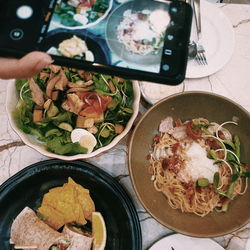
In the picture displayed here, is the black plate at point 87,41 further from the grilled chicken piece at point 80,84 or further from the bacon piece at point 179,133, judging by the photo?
the bacon piece at point 179,133

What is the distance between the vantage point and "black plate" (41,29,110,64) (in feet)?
2.94

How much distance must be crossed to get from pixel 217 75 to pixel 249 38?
9.7 inches

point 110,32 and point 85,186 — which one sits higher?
point 110,32

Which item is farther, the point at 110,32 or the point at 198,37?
the point at 198,37

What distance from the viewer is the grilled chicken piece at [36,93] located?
1161mm

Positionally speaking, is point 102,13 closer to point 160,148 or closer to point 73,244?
point 160,148

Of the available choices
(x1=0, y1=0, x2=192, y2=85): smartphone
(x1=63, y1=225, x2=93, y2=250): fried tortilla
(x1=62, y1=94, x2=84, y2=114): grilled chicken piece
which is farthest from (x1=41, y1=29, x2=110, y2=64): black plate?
(x1=63, y1=225, x2=93, y2=250): fried tortilla

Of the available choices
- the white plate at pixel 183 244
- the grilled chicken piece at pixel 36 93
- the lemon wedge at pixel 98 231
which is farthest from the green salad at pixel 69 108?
the white plate at pixel 183 244

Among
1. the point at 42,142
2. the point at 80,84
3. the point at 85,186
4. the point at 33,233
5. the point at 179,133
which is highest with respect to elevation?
the point at 80,84

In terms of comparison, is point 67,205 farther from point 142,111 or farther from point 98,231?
point 142,111

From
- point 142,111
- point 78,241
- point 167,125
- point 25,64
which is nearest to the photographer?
point 25,64

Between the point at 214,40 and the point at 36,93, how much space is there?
2.55 ft

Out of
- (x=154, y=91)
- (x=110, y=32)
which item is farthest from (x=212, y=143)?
(x=110, y=32)

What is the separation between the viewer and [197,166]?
117 centimetres
